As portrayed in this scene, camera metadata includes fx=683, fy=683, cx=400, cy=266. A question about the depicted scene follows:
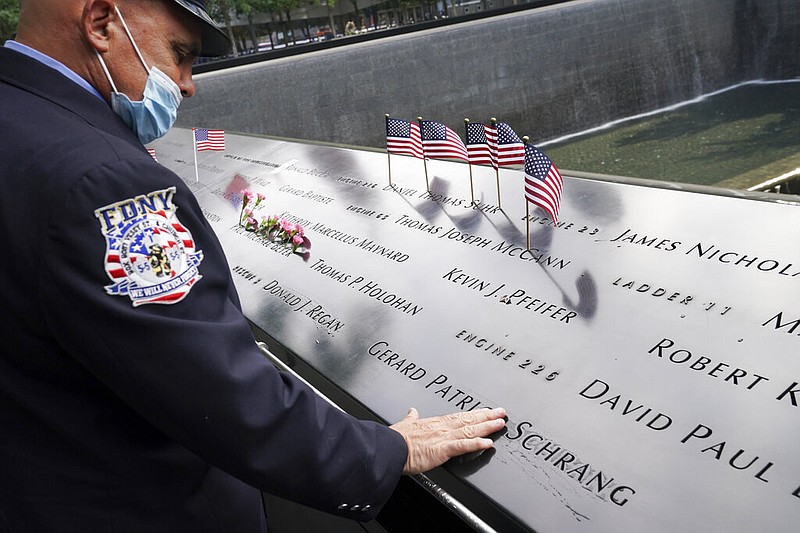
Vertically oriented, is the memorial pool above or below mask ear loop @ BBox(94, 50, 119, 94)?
below

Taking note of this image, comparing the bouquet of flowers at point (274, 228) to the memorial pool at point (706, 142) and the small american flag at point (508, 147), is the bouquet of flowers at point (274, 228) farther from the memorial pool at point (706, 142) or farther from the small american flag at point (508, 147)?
the memorial pool at point (706, 142)

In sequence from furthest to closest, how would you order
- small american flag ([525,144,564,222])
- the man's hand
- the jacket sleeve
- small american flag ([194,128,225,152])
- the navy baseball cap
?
small american flag ([194,128,225,152])
small american flag ([525,144,564,222])
the man's hand
the navy baseball cap
the jacket sleeve

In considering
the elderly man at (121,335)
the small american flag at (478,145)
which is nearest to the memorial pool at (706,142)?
the small american flag at (478,145)

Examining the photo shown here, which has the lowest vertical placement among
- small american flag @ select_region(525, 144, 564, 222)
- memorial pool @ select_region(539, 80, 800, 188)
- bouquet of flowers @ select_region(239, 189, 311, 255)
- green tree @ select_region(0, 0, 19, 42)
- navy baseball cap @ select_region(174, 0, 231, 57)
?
memorial pool @ select_region(539, 80, 800, 188)

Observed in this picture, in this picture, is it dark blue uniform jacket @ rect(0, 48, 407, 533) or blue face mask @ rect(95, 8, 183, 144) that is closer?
dark blue uniform jacket @ rect(0, 48, 407, 533)

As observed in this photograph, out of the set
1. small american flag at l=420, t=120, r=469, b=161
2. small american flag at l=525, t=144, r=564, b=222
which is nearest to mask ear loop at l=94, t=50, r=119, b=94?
small american flag at l=525, t=144, r=564, b=222

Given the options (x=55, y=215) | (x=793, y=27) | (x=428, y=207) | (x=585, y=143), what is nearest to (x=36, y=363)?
(x=55, y=215)

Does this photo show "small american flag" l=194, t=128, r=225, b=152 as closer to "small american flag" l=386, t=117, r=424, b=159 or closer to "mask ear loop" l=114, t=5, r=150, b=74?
"small american flag" l=386, t=117, r=424, b=159

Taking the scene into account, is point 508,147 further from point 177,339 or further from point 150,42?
point 177,339

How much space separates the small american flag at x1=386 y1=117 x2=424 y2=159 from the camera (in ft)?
12.4

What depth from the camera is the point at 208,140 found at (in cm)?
608

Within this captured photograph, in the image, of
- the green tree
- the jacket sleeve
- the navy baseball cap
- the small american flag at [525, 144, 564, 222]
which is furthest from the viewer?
the green tree

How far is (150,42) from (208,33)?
22 cm

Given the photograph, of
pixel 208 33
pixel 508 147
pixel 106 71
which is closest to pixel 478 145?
pixel 508 147
